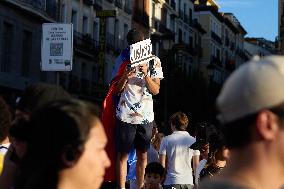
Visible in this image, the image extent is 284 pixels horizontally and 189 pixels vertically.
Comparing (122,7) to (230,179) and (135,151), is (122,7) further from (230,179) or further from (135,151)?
(230,179)

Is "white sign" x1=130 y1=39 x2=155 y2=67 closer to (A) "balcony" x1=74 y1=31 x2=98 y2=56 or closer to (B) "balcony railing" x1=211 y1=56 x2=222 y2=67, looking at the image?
(A) "balcony" x1=74 y1=31 x2=98 y2=56

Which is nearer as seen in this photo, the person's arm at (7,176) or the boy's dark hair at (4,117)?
the person's arm at (7,176)

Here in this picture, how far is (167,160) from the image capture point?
9.62 meters

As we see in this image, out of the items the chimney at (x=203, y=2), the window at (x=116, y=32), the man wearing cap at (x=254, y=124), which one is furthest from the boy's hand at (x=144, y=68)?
the chimney at (x=203, y=2)

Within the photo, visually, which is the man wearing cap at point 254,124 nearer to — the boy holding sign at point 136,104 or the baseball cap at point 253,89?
the baseball cap at point 253,89

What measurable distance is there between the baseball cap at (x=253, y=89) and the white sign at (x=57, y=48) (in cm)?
1305

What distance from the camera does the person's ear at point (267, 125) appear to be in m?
2.47

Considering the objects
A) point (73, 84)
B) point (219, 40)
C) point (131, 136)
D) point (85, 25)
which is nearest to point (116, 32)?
point (85, 25)

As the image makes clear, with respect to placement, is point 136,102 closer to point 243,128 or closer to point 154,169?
point 154,169

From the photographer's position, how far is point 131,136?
7.20 metres

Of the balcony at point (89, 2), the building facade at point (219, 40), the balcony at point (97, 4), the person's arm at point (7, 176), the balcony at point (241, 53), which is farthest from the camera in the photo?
the balcony at point (241, 53)

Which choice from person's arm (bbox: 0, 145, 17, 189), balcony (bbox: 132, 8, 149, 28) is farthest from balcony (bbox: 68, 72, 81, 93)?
person's arm (bbox: 0, 145, 17, 189)

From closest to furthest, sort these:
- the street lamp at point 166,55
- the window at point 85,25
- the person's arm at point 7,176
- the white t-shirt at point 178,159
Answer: the person's arm at point 7,176 → the white t-shirt at point 178,159 → the street lamp at point 166,55 → the window at point 85,25

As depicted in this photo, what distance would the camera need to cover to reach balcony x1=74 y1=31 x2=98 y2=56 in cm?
4301
